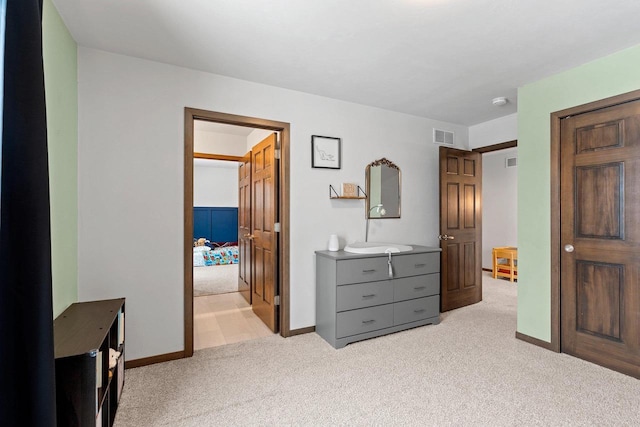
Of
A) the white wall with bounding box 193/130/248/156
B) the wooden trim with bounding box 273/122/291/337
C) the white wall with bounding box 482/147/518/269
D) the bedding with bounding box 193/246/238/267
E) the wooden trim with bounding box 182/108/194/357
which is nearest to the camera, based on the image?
the wooden trim with bounding box 182/108/194/357

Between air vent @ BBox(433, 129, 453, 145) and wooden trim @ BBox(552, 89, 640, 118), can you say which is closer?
wooden trim @ BBox(552, 89, 640, 118)

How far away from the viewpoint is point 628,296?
90.4 inches

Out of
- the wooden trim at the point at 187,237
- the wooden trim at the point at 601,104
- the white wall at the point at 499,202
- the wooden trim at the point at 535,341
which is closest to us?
the wooden trim at the point at 601,104

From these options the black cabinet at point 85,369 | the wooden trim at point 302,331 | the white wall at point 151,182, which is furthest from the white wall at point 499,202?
the black cabinet at point 85,369

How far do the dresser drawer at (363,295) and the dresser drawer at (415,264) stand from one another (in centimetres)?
19

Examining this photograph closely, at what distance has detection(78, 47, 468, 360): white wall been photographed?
7.50 feet

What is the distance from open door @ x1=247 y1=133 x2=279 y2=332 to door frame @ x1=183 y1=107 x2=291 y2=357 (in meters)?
0.08

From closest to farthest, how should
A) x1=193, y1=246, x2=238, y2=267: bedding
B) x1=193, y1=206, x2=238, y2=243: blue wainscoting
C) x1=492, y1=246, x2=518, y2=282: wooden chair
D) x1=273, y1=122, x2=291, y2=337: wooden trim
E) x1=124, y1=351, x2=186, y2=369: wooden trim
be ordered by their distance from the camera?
x1=124, y1=351, x2=186, y2=369: wooden trim, x1=273, y1=122, x2=291, y2=337: wooden trim, x1=492, y1=246, x2=518, y2=282: wooden chair, x1=193, y1=246, x2=238, y2=267: bedding, x1=193, y1=206, x2=238, y2=243: blue wainscoting

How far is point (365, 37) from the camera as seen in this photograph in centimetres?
214

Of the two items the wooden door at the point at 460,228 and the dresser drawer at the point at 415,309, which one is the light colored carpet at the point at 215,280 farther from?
the wooden door at the point at 460,228


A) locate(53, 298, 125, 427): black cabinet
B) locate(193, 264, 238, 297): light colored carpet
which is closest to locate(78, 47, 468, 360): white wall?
locate(53, 298, 125, 427): black cabinet

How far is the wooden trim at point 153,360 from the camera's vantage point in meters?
2.39

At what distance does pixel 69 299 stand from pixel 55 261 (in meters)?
0.37

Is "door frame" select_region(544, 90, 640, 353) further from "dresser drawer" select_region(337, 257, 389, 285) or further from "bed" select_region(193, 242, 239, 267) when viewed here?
"bed" select_region(193, 242, 239, 267)
